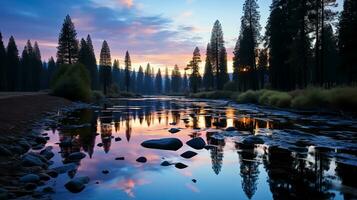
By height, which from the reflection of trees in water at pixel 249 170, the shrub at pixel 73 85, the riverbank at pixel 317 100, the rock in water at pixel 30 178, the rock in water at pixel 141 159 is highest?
the shrub at pixel 73 85

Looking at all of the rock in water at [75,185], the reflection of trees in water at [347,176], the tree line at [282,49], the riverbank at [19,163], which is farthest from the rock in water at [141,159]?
the tree line at [282,49]

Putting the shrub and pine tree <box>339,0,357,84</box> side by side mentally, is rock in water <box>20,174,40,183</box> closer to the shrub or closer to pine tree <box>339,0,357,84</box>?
the shrub

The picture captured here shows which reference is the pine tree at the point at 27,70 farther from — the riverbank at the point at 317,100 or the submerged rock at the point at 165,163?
the submerged rock at the point at 165,163

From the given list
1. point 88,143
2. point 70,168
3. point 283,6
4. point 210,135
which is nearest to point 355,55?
point 283,6

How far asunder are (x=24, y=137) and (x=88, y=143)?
8.75 feet

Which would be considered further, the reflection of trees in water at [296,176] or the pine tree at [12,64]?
the pine tree at [12,64]

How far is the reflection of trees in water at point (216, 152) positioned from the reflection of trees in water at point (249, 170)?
684 mm

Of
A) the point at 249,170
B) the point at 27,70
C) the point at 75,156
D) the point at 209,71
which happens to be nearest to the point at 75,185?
the point at 75,156

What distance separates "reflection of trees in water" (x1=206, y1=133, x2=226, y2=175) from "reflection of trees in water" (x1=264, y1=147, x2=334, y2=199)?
1493 millimetres

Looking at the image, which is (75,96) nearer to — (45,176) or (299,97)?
(299,97)

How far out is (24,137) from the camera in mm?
14492

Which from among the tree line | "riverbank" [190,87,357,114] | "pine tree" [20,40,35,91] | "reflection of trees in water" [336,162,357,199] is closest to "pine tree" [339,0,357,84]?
the tree line

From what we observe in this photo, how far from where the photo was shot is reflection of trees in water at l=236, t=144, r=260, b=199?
8.58m

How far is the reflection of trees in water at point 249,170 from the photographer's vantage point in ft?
28.1
